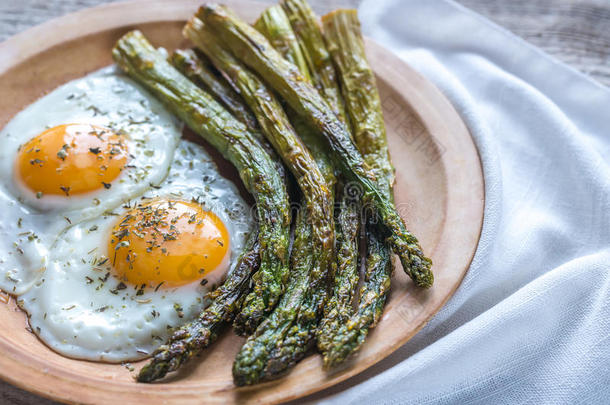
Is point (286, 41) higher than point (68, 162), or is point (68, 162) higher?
point (286, 41)

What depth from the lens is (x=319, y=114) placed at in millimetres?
4113

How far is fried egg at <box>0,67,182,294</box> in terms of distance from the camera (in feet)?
12.7

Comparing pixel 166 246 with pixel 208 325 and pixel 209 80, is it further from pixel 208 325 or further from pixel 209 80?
pixel 209 80

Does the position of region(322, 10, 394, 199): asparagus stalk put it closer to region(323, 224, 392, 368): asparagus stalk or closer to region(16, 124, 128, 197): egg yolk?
region(323, 224, 392, 368): asparagus stalk

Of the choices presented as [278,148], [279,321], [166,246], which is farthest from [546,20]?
[166,246]

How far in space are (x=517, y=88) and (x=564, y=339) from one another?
227 centimetres

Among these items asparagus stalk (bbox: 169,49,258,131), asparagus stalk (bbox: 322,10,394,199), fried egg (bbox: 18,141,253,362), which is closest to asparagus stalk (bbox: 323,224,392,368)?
asparagus stalk (bbox: 322,10,394,199)

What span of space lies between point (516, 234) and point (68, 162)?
346cm

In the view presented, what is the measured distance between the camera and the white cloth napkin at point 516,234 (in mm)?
3545

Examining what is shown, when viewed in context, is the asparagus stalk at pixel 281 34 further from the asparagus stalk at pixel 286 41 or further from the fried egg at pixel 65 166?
the fried egg at pixel 65 166

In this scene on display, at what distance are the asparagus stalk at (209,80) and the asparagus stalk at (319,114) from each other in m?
0.28

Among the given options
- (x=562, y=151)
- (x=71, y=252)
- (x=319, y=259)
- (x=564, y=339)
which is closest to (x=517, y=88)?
(x=562, y=151)

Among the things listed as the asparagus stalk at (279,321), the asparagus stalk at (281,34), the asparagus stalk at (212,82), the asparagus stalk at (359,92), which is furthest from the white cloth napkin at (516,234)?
the asparagus stalk at (212,82)

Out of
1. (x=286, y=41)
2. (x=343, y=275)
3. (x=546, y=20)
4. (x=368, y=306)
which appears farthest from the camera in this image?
(x=546, y=20)
